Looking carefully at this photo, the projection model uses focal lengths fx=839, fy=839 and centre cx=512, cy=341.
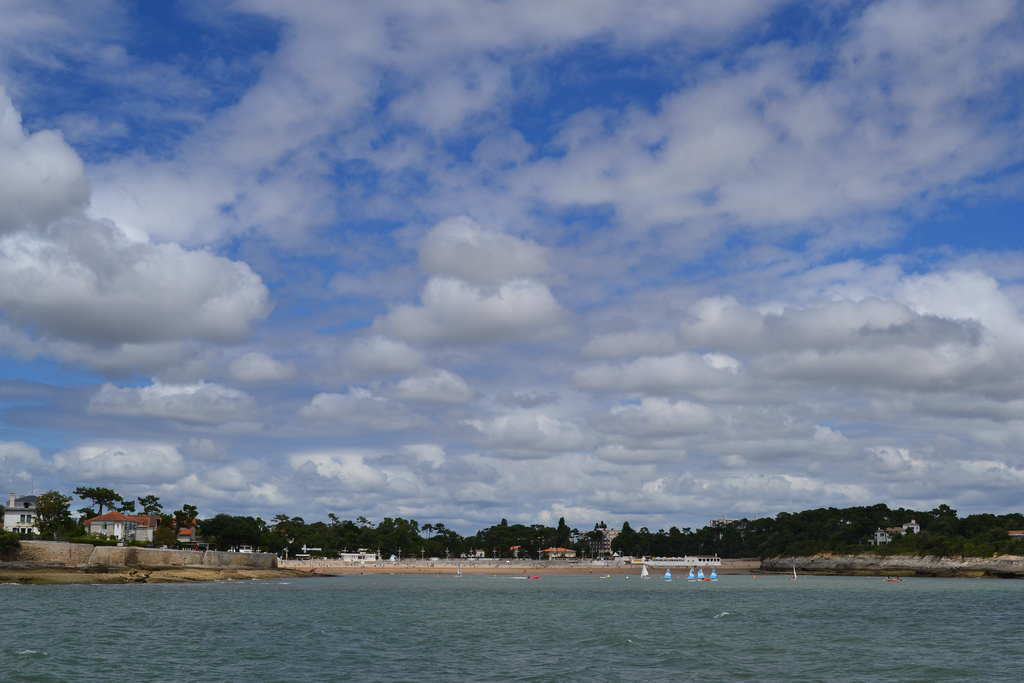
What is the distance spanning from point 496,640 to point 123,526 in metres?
144

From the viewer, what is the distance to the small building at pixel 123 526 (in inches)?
6570

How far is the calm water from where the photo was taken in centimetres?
3750

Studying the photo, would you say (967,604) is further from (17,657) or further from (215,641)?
(17,657)

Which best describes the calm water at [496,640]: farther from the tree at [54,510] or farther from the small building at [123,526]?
the small building at [123,526]

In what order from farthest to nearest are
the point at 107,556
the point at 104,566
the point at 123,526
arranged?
1. the point at 123,526
2. the point at 107,556
3. the point at 104,566

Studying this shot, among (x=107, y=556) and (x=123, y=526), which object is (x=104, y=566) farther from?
(x=123, y=526)

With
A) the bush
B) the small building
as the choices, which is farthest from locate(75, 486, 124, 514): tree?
the bush

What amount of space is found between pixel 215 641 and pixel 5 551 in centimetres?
7654

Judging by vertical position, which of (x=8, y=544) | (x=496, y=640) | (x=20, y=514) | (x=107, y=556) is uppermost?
(x=20, y=514)

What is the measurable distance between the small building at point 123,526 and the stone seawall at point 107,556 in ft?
108

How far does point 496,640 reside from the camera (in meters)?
50.6

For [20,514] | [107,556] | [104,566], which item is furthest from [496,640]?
[20,514]

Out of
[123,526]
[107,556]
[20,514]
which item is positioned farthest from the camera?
[20,514]

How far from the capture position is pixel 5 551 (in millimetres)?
107375
